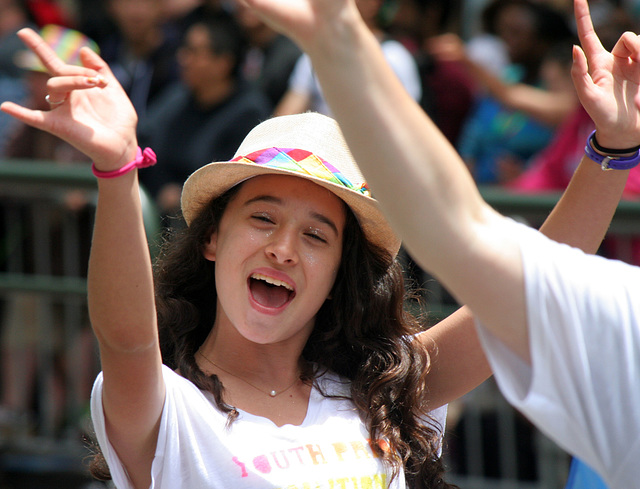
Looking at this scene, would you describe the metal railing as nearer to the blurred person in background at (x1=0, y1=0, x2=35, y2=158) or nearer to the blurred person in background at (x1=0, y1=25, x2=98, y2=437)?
the blurred person in background at (x1=0, y1=25, x2=98, y2=437)

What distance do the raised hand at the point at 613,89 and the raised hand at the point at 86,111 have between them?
1024 millimetres

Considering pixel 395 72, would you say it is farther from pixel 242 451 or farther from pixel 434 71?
pixel 242 451

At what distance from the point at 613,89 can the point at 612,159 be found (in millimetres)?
166

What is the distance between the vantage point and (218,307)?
7.61 feet

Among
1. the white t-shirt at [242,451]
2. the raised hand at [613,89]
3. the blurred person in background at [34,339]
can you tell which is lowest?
the blurred person in background at [34,339]

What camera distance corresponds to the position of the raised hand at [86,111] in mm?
1643

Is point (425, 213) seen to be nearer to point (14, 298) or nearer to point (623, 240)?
point (623, 240)

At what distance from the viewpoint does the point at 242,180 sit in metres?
2.29

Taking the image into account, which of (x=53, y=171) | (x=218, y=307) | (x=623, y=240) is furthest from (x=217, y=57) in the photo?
(x=218, y=307)

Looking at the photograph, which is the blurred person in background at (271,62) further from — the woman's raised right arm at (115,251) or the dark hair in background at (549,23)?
the woman's raised right arm at (115,251)

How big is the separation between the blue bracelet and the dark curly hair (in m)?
0.59

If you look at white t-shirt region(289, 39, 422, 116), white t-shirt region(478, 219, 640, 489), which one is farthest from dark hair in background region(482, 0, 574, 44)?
white t-shirt region(478, 219, 640, 489)

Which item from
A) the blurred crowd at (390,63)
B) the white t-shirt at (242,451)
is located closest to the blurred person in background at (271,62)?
the blurred crowd at (390,63)

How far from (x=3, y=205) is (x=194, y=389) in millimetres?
3286
